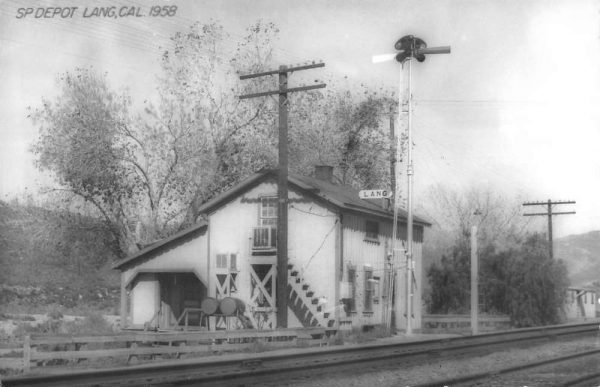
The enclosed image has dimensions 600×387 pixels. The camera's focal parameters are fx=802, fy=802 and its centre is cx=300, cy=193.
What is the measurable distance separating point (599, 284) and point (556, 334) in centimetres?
3987

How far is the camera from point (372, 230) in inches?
1289

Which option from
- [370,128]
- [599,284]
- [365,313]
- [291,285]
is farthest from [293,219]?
[599,284]

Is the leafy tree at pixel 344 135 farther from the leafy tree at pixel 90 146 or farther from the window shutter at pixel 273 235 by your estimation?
the window shutter at pixel 273 235

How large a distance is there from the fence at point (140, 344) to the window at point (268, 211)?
695 centimetres

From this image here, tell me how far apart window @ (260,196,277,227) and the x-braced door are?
1.67 metres

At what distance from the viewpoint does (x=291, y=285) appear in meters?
30.4

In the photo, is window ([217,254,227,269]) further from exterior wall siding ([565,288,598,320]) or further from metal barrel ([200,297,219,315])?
exterior wall siding ([565,288,598,320])

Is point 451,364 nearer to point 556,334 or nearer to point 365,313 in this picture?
point 556,334

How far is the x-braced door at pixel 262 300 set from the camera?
1180 inches

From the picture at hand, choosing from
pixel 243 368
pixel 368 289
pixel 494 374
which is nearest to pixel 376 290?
pixel 368 289

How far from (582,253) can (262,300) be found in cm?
14573

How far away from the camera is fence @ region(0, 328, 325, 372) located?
15.8 metres

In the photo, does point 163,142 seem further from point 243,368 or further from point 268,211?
point 243,368

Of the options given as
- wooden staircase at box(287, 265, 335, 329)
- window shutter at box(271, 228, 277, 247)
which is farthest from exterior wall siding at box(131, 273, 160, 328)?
wooden staircase at box(287, 265, 335, 329)
